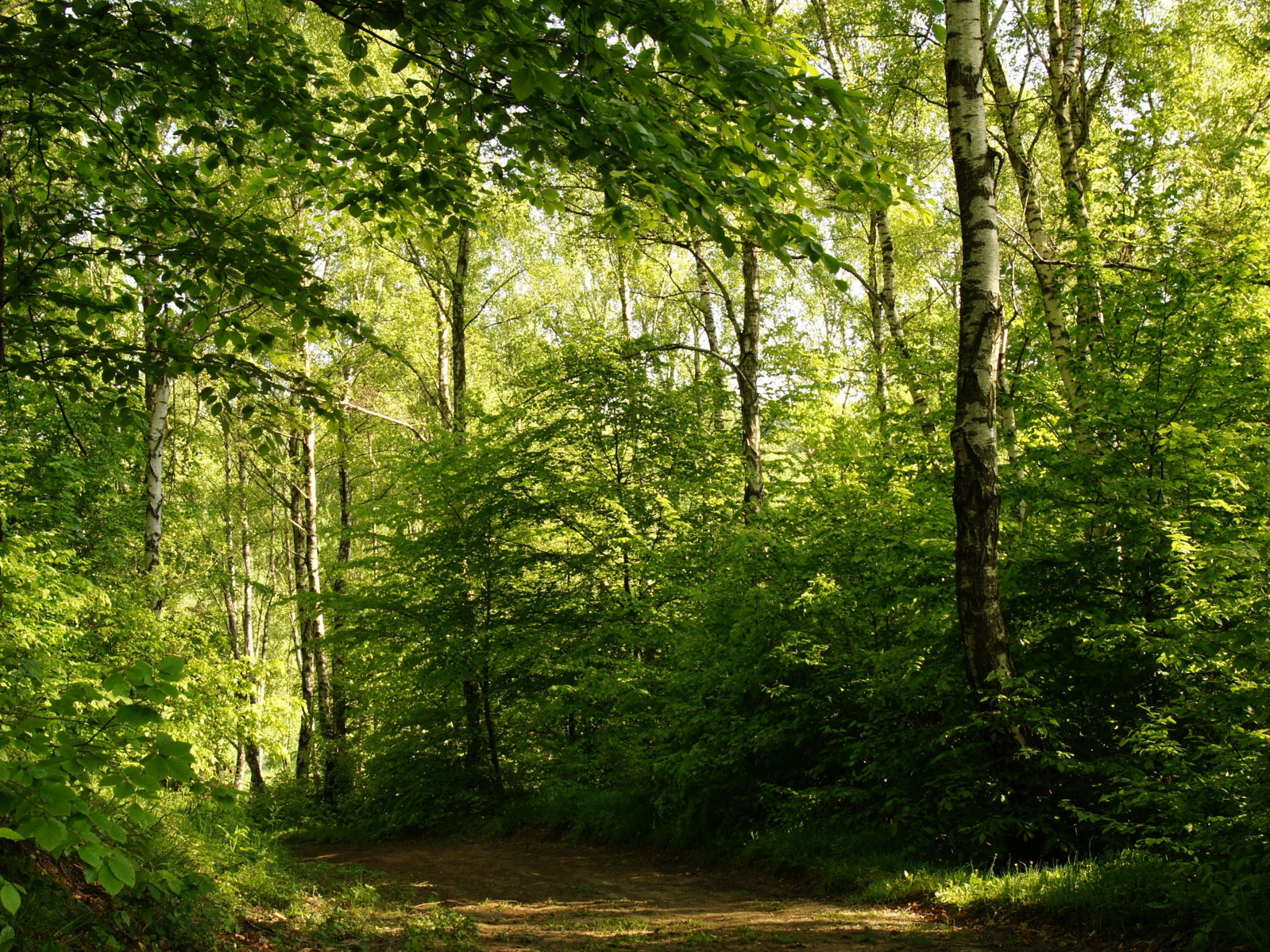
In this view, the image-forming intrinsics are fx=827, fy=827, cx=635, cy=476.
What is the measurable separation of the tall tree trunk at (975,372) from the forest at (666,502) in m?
0.03

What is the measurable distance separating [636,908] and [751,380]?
23.2ft

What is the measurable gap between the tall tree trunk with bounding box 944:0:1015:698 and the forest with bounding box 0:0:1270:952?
0.03 m

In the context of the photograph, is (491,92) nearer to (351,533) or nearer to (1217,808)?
(1217,808)

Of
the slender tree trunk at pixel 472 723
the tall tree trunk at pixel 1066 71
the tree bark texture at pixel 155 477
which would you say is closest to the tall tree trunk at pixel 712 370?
the tall tree trunk at pixel 1066 71

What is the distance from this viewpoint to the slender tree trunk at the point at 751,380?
36.0 ft

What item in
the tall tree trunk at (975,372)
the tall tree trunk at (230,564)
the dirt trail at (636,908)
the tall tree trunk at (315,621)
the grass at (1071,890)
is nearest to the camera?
the grass at (1071,890)

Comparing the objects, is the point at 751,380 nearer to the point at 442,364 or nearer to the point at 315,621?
the point at 315,621

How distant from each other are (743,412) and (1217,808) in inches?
303

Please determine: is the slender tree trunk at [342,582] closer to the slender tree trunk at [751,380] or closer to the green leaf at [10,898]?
the slender tree trunk at [751,380]

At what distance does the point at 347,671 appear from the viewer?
14312 mm

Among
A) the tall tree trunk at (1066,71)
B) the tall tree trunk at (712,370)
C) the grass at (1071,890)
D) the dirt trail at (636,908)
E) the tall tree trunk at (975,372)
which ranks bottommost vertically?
the dirt trail at (636,908)

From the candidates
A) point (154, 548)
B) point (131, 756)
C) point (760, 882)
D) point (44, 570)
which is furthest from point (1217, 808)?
point (154, 548)

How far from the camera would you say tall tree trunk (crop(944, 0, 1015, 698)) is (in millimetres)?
5949

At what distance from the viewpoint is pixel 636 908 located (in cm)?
645
